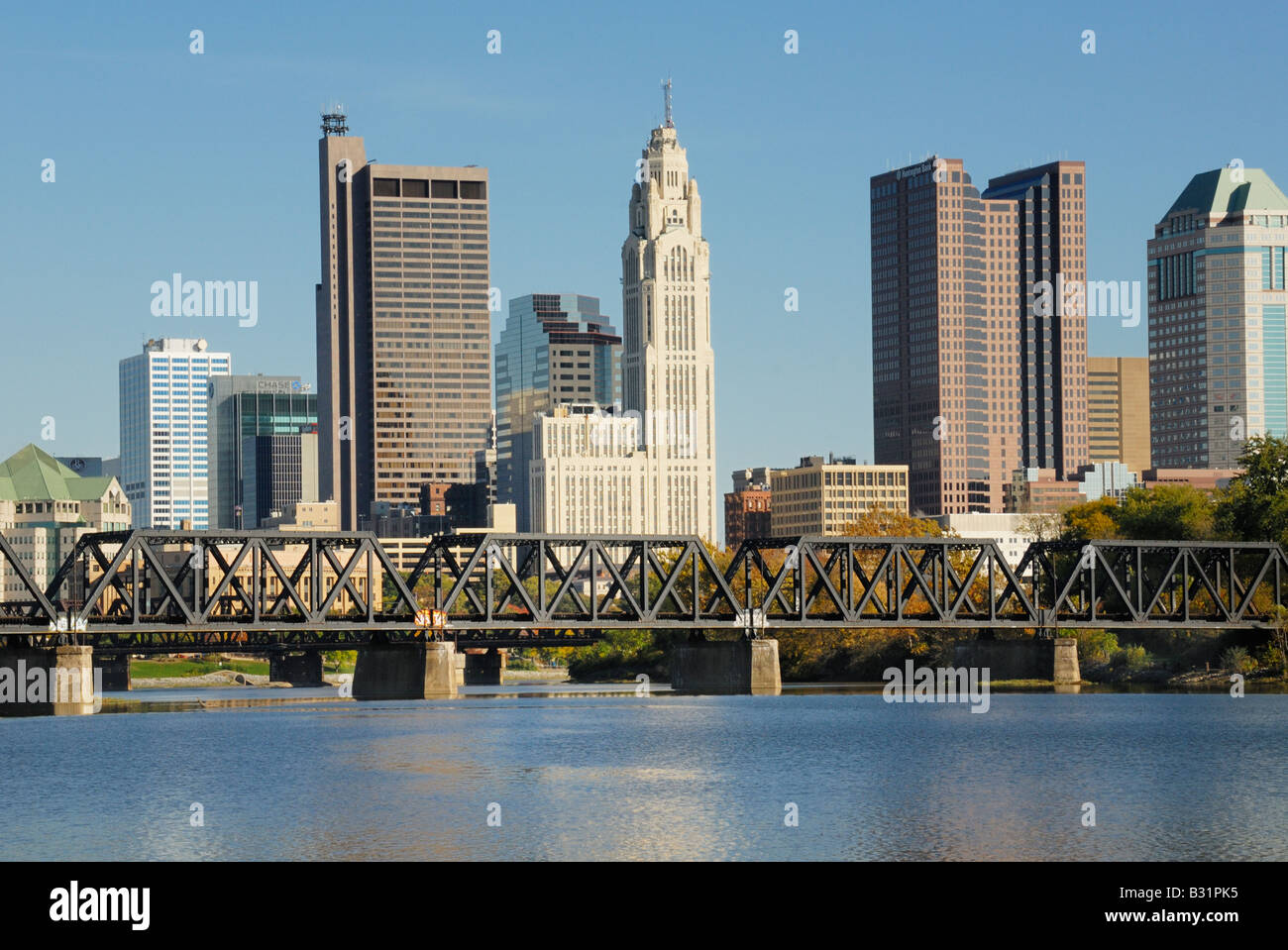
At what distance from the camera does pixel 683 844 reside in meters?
63.8

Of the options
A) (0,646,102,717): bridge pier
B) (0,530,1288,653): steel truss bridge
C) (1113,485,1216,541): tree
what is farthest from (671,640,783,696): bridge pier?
(0,646,102,717): bridge pier

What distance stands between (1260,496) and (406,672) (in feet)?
237

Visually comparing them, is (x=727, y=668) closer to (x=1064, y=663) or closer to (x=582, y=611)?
(x=582, y=611)

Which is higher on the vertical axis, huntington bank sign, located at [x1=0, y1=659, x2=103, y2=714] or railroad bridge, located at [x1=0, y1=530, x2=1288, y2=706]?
railroad bridge, located at [x1=0, y1=530, x2=1288, y2=706]

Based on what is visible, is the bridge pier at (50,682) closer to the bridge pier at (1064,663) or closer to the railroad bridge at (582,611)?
the railroad bridge at (582,611)

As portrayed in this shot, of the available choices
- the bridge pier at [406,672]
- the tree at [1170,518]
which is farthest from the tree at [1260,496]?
the bridge pier at [406,672]

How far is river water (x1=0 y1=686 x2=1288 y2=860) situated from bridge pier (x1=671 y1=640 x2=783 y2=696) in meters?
22.5

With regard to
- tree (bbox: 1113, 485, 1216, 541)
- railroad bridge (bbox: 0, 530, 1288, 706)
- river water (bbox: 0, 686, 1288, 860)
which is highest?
tree (bbox: 1113, 485, 1216, 541)

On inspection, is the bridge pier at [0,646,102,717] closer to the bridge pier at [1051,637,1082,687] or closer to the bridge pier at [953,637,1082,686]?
the bridge pier at [953,637,1082,686]

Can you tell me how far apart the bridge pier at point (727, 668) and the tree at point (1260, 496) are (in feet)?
144

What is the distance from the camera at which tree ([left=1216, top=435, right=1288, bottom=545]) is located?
16975 centimetres

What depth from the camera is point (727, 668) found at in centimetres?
15825
